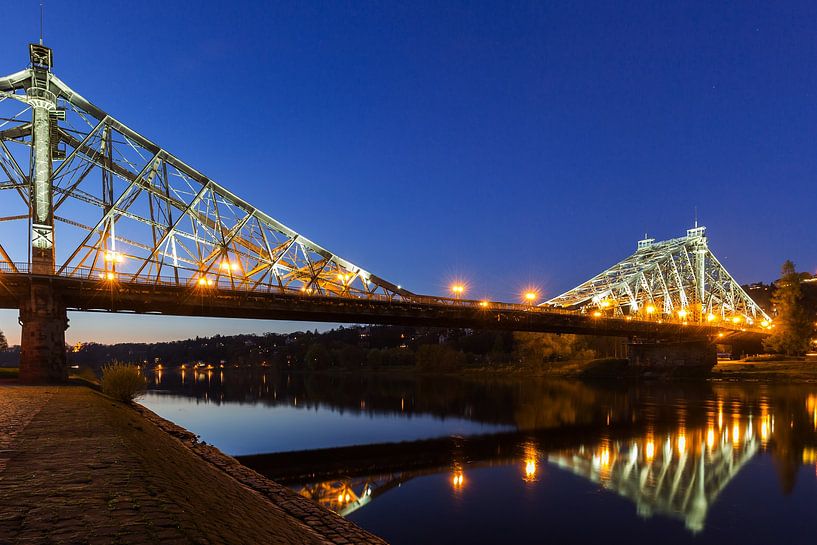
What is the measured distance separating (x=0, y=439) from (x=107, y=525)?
8.01 m

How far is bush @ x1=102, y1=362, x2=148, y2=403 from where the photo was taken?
101 feet

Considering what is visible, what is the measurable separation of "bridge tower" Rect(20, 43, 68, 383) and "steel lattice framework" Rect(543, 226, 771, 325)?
2770 inches

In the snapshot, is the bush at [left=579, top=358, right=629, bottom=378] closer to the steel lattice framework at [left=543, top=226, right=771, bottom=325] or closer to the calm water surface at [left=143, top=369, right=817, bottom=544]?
the steel lattice framework at [left=543, top=226, right=771, bottom=325]

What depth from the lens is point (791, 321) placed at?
79125mm

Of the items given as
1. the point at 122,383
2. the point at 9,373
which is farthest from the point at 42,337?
the point at 122,383

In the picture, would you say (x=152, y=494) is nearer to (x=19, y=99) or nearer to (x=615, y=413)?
(x=615, y=413)

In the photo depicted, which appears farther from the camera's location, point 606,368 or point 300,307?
point 606,368

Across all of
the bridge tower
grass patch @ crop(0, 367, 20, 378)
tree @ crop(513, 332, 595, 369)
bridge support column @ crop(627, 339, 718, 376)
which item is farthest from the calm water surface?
tree @ crop(513, 332, 595, 369)

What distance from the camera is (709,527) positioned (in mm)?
15695

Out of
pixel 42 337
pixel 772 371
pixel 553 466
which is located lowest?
pixel 772 371

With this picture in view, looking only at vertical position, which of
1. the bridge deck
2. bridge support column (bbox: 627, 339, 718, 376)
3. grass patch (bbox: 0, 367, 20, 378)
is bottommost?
bridge support column (bbox: 627, 339, 718, 376)

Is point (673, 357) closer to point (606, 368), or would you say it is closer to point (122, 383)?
point (606, 368)

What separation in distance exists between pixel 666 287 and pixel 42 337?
313 feet

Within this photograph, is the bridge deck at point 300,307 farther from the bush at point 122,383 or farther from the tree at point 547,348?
the tree at point 547,348
